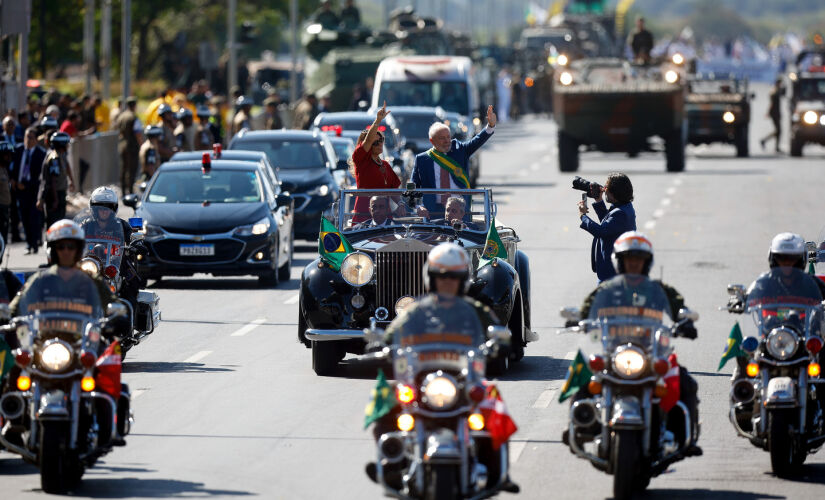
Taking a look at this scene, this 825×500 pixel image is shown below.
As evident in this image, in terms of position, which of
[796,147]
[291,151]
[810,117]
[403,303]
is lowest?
[796,147]

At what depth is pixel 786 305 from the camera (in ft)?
36.0

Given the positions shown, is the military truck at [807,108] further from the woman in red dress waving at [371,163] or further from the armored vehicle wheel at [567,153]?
the woman in red dress waving at [371,163]

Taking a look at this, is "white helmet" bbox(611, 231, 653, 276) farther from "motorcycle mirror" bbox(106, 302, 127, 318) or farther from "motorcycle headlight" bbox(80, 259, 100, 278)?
"motorcycle headlight" bbox(80, 259, 100, 278)

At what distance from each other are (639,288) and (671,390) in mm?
536

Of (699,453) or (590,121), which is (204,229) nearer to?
(699,453)

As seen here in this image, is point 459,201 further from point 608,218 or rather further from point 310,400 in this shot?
point 310,400

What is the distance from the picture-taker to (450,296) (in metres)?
9.48

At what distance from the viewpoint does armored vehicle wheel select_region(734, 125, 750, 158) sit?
4809cm

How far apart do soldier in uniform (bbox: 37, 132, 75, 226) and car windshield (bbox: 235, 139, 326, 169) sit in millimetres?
3085

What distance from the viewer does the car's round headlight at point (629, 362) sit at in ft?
32.9

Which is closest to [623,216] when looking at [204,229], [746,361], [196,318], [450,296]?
[746,361]

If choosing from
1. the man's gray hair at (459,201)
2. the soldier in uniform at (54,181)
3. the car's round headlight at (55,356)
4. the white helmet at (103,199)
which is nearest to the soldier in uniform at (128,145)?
the soldier in uniform at (54,181)

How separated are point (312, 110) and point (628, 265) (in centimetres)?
3161

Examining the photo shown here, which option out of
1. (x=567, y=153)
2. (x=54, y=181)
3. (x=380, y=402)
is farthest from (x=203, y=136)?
(x=380, y=402)
